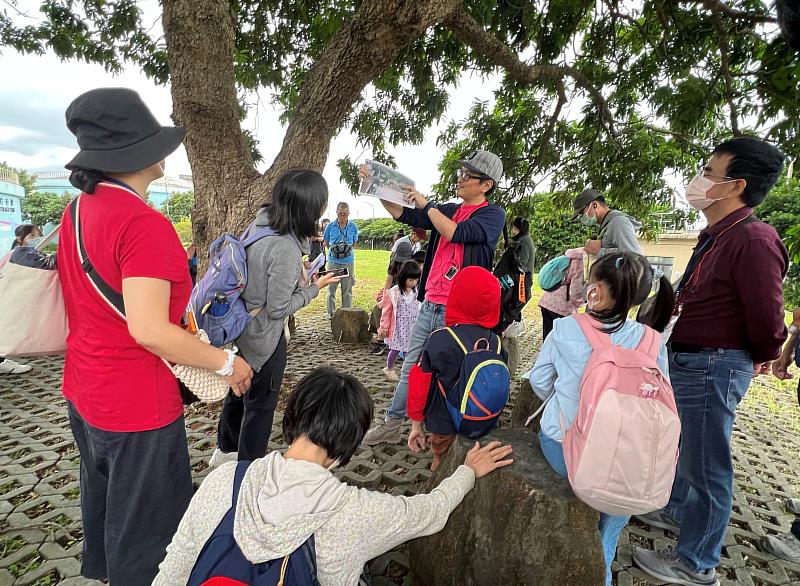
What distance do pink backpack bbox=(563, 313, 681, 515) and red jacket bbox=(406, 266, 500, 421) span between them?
858 mm

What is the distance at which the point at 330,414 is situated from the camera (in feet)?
4.14

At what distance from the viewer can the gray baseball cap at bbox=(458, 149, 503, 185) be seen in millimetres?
2836

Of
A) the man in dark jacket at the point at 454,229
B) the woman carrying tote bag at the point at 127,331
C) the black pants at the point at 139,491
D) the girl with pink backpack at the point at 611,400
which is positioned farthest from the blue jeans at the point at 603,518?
the black pants at the point at 139,491

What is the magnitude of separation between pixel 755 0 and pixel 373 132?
4.18 meters

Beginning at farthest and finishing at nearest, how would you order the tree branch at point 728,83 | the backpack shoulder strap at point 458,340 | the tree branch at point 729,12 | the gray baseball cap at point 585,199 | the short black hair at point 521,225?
1. the short black hair at point 521,225
2. the gray baseball cap at point 585,199
3. the tree branch at point 728,83
4. the tree branch at point 729,12
5. the backpack shoulder strap at point 458,340

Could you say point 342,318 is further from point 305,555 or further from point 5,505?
point 305,555

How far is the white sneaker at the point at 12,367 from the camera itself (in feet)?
15.4

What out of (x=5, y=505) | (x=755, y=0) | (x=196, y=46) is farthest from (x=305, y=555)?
(x=755, y=0)

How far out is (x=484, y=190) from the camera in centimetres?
293

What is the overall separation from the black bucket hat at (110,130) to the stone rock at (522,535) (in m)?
1.77

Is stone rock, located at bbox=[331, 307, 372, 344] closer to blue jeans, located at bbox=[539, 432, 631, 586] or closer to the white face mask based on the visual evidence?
blue jeans, located at bbox=[539, 432, 631, 586]

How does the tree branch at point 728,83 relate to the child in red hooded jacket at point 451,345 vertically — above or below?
above

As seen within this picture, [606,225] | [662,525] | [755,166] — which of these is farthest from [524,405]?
[755,166]

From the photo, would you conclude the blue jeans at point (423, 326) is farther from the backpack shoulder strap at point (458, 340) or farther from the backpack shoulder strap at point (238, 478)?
the backpack shoulder strap at point (238, 478)
